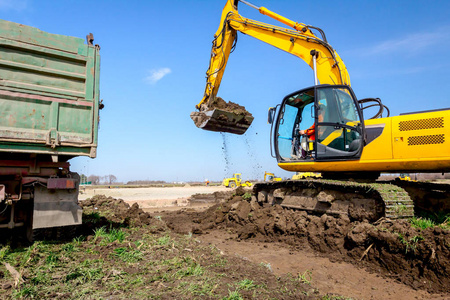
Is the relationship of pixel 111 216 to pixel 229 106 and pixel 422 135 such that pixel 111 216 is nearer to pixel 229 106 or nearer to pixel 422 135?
pixel 229 106

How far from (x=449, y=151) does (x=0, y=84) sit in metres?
7.27

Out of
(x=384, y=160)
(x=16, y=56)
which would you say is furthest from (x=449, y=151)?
(x=16, y=56)

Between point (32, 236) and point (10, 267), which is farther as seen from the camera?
point (32, 236)

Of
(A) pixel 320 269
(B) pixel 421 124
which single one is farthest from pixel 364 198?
(A) pixel 320 269

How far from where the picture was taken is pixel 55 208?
482 centimetres

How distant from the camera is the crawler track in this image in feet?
18.9

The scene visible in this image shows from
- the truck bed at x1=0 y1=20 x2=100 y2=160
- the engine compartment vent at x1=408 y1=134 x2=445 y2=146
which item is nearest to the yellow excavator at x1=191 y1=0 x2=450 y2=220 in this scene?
the engine compartment vent at x1=408 y1=134 x2=445 y2=146

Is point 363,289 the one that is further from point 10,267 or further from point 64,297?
point 10,267

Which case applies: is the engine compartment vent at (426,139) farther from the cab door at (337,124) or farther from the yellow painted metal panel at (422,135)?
the cab door at (337,124)

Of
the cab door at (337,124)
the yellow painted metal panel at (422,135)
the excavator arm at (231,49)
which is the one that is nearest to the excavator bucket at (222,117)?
the excavator arm at (231,49)

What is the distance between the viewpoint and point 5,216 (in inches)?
194

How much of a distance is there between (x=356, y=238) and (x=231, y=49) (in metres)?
6.27

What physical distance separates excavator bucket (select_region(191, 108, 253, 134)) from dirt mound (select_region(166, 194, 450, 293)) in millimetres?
2184

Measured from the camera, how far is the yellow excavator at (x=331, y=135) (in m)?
5.86
